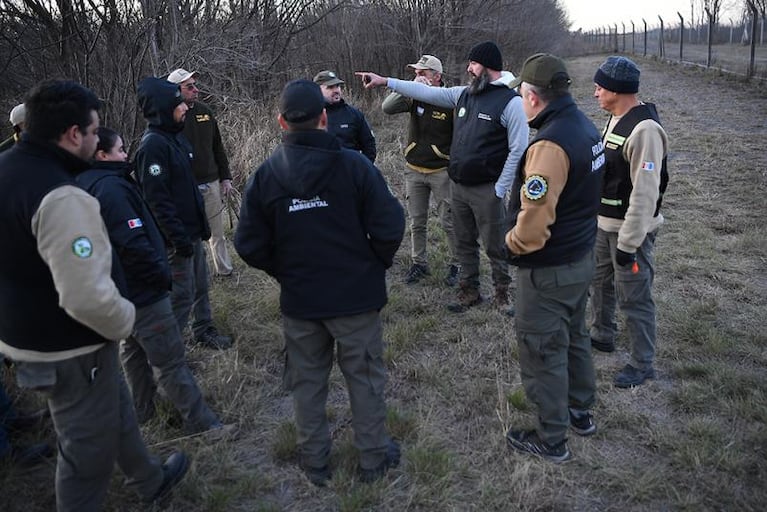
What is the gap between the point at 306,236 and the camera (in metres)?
2.69

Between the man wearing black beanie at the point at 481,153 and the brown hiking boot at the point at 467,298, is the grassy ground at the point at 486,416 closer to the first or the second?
the brown hiking boot at the point at 467,298

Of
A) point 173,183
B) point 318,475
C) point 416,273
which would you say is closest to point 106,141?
point 173,183

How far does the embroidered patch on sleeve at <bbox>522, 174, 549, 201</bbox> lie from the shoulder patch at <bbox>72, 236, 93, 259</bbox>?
1945mm

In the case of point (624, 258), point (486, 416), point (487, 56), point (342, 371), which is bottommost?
point (486, 416)

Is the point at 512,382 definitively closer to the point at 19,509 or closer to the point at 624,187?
the point at 624,187

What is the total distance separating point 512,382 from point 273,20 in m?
8.91

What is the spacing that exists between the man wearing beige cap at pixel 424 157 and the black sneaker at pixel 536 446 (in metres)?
2.35

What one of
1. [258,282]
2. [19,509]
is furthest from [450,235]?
[19,509]

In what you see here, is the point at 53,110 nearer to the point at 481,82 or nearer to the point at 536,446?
the point at 536,446

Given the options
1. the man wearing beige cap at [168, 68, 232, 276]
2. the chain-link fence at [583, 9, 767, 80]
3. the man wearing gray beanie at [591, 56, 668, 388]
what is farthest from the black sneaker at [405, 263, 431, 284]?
the chain-link fence at [583, 9, 767, 80]

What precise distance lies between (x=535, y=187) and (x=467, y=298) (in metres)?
2.40

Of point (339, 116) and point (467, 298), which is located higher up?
point (339, 116)

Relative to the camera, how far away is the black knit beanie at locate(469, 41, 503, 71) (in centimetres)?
446

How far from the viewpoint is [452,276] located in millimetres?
5582
